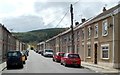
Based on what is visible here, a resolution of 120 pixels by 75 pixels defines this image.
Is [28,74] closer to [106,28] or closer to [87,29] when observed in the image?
[106,28]

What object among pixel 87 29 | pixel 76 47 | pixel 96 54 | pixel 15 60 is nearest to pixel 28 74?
pixel 15 60

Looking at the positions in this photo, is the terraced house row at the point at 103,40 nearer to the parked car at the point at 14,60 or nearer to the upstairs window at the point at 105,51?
the upstairs window at the point at 105,51

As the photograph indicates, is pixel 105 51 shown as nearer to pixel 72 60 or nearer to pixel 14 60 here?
pixel 72 60

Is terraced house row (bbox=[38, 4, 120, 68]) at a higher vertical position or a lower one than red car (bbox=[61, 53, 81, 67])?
higher

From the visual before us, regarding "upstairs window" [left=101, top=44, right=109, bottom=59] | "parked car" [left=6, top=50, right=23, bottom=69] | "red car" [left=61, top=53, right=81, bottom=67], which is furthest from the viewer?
"red car" [left=61, top=53, right=81, bottom=67]

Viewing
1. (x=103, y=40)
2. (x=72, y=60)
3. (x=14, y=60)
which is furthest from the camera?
(x=72, y=60)

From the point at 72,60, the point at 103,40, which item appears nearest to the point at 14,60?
the point at 72,60

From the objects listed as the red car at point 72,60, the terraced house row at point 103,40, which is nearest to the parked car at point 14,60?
the red car at point 72,60

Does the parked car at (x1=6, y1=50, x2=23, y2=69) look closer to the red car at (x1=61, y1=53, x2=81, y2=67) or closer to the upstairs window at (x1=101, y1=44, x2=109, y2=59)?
the red car at (x1=61, y1=53, x2=81, y2=67)

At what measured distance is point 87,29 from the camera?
4212cm

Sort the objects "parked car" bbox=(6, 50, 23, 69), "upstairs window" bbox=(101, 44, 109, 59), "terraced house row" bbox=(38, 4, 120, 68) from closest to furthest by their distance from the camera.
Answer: "terraced house row" bbox=(38, 4, 120, 68)
"parked car" bbox=(6, 50, 23, 69)
"upstairs window" bbox=(101, 44, 109, 59)

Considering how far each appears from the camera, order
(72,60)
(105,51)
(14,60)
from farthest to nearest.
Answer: (72,60), (105,51), (14,60)

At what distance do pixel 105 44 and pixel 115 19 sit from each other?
3.69m

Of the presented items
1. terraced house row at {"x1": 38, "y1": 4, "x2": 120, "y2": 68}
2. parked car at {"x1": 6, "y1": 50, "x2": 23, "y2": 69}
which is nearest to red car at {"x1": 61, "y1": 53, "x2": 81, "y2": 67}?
terraced house row at {"x1": 38, "y1": 4, "x2": 120, "y2": 68}
